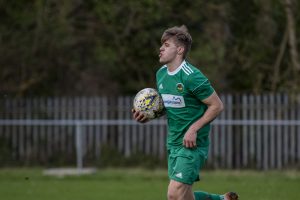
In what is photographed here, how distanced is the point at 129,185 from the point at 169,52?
6.74 m

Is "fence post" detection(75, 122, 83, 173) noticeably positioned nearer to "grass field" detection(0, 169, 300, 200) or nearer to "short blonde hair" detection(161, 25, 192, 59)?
"grass field" detection(0, 169, 300, 200)

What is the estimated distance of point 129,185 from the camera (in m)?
14.2

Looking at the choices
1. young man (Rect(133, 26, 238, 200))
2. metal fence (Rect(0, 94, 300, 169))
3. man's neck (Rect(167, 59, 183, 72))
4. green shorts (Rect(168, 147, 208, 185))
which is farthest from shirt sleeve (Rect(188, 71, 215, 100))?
metal fence (Rect(0, 94, 300, 169))

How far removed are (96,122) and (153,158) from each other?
1574mm

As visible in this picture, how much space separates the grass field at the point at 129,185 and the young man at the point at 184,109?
3.75 meters

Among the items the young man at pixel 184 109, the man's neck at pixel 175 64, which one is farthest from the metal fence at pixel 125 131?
the man's neck at pixel 175 64

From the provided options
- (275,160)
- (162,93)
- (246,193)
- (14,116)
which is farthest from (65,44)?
→ (162,93)

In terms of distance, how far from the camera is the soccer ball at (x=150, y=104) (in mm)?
7996

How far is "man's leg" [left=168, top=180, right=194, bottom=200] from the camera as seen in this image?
24.8ft

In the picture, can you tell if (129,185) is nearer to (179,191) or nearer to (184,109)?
(184,109)

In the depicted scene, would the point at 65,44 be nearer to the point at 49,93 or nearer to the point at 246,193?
the point at 49,93

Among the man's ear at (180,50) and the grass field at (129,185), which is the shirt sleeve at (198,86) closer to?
the man's ear at (180,50)

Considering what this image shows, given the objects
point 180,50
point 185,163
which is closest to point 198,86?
point 180,50

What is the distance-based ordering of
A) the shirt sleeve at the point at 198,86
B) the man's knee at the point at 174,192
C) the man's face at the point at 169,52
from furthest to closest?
the man's face at the point at 169,52, the shirt sleeve at the point at 198,86, the man's knee at the point at 174,192
